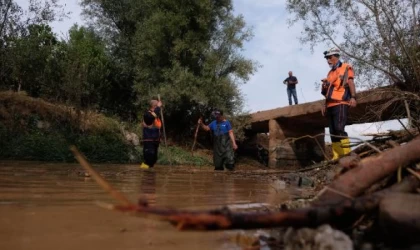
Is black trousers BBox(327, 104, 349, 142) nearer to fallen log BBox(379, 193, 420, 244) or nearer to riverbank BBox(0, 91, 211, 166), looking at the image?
fallen log BBox(379, 193, 420, 244)

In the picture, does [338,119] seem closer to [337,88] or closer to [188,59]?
[337,88]

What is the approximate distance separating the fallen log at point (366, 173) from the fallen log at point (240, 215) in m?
0.12

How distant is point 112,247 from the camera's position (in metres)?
1.60

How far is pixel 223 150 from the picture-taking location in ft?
34.8

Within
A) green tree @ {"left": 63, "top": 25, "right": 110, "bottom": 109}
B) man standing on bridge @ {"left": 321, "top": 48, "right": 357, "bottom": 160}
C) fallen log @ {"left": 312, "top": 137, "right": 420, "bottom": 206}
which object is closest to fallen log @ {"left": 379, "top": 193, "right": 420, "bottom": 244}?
fallen log @ {"left": 312, "top": 137, "right": 420, "bottom": 206}

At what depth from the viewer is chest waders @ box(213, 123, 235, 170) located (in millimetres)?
10594

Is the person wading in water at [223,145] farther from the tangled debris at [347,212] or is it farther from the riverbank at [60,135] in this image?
the tangled debris at [347,212]

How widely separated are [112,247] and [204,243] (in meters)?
0.38

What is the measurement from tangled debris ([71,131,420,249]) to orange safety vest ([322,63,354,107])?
4549 millimetres

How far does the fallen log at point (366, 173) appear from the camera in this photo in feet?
5.63

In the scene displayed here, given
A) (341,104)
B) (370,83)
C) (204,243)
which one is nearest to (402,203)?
(204,243)

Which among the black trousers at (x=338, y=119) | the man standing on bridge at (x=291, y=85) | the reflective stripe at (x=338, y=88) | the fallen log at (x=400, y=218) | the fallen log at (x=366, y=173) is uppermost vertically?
the man standing on bridge at (x=291, y=85)

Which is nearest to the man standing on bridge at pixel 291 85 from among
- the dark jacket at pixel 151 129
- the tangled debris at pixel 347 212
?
the dark jacket at pixel 151 129

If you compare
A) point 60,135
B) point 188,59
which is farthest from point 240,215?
point 188,59
